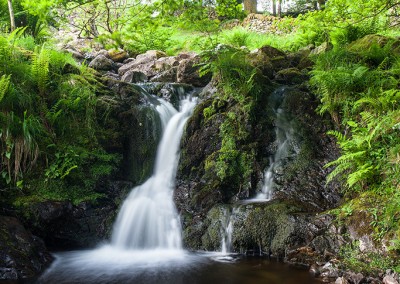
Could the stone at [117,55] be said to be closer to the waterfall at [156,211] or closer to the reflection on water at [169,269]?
the waterfall at [156,211]

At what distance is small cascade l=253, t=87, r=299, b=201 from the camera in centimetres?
621

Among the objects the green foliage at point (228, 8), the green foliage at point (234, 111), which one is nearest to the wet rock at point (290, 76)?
the green foliage at point (234, 111)

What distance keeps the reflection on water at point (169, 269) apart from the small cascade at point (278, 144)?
61.3 inches

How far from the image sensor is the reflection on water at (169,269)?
4.30 metres

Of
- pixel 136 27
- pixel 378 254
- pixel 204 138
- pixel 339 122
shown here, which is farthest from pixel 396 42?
pixel 136 27

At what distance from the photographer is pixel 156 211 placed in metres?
6.09

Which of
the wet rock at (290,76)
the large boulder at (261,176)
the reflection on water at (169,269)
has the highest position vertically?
the wet rock at (290,76)

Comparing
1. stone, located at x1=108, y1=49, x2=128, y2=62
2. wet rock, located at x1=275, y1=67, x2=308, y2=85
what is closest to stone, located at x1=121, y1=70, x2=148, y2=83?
stone, located at x1=108, y1=49, x2=128, y2=62

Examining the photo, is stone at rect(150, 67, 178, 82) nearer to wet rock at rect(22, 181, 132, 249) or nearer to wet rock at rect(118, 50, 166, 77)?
wet rock at rect(118, 50, 166, 77)

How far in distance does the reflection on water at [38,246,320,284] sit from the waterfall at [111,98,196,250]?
1.05 feet

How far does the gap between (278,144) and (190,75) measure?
12.8 feet

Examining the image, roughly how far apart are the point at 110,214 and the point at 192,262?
6.68ft

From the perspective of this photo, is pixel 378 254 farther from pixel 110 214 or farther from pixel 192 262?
pixel 110 214

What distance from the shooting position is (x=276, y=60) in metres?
9.09
